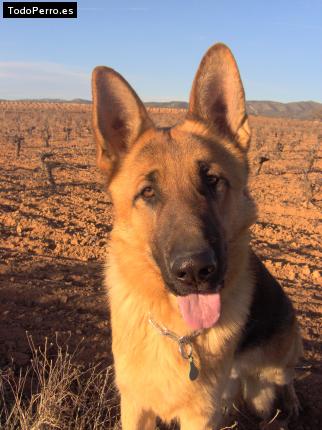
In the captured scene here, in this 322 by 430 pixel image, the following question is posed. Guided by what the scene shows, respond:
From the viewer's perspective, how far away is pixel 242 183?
3043 mm

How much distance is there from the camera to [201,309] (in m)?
2.67

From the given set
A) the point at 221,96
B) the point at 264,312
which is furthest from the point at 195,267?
the point at 264,312

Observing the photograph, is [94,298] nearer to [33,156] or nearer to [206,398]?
[206,398]

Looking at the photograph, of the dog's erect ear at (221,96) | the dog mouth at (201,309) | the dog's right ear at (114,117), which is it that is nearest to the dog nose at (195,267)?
the dog mouth at (201,309)

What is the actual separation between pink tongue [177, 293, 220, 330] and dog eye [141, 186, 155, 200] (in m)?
0.71

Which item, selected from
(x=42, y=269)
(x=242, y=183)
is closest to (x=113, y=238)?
(x=242, y=183)

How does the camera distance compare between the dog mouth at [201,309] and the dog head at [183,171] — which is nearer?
the dog head at [183,171]

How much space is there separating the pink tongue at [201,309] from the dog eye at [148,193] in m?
0.71

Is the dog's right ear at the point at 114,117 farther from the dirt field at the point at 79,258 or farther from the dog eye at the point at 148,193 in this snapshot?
the dirt field at the point at 79,258

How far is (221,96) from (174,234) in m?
1.22

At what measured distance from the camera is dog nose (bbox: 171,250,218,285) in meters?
2.29

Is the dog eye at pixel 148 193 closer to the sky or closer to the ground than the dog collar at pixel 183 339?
closer to the sky

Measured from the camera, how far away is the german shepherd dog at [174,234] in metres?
2.70

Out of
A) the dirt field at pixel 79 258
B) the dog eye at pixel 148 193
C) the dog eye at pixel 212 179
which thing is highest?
the dog eye at pixel 212 179
